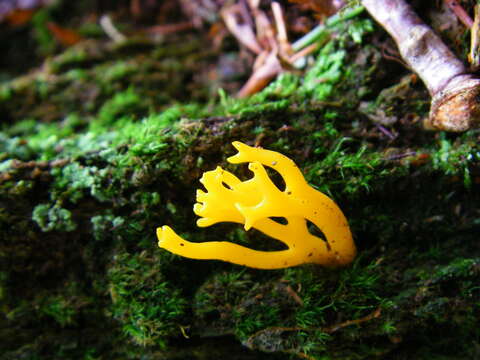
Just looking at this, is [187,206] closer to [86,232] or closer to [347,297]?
[86,232]

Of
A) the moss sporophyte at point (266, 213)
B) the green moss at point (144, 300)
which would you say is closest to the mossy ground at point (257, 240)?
the green moss at point (144, 300)

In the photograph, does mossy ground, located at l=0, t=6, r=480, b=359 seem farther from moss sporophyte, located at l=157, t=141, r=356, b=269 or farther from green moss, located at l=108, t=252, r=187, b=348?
moss sporophyte, located at l=157, t=141, r=356, b=269

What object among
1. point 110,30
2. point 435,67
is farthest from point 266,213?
point 110,30

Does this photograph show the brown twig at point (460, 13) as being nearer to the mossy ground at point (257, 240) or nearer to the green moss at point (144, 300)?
the mossy ground at point (257, 240)

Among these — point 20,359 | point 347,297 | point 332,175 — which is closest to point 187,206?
point 332,175

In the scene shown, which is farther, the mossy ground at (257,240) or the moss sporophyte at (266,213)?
the mossy ground at (257,240)
